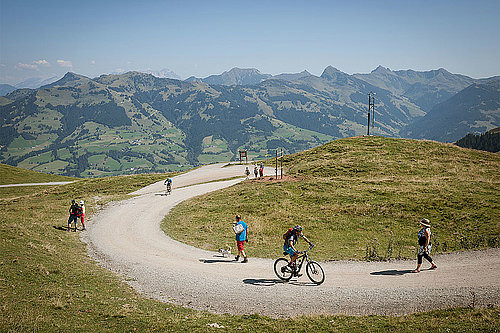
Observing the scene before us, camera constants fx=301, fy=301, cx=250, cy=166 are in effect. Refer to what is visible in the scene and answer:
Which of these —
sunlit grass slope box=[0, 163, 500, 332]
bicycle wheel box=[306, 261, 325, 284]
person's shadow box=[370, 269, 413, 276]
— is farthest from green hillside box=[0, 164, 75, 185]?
person's shadow box=[370, 269, 413, 276]

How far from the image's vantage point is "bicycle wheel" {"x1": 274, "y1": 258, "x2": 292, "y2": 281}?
16500 millimetres

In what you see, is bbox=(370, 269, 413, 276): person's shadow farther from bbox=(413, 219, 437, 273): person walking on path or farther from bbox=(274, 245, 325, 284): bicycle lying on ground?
bbox=(274, 245, 325, 284): bicycle lying on ground

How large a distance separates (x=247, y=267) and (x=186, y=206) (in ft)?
63.8

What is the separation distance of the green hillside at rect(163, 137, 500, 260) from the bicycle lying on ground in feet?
13.8

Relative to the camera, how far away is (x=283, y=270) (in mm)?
16484

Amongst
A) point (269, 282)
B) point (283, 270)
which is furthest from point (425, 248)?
point (269, 282)

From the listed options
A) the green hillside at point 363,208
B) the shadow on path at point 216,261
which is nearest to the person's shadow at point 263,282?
the shadow on path at point 216,261

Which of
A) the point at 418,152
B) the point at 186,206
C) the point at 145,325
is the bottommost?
the point at 145,325

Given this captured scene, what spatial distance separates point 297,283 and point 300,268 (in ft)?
2.59

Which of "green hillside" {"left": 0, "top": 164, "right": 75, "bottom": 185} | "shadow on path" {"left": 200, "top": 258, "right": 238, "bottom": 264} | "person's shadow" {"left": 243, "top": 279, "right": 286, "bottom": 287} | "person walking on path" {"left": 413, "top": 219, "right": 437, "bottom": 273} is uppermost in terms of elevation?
"green hillside" {"left": 0, "top": 164, "right": 75, "bottom": 185}

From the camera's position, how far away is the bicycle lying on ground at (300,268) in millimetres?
15930

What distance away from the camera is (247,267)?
61.6 feet

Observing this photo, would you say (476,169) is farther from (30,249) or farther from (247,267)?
(30,249)

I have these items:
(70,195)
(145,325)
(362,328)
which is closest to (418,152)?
(362,328)
